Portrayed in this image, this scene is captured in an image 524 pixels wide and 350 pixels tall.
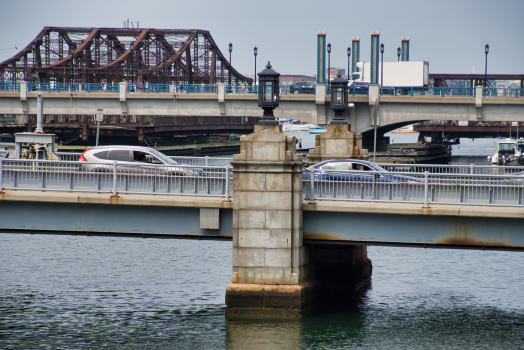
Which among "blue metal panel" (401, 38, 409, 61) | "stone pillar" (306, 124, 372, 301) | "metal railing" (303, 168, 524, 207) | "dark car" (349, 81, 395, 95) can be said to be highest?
"blue metal panel" (401, 38, 409, 61)

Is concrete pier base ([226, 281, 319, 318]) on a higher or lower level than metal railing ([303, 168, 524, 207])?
lower

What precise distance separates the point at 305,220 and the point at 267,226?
132 centimetres

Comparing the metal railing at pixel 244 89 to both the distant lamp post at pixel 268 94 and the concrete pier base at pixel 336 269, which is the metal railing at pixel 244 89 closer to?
the concrete pier base at pixel 336 269

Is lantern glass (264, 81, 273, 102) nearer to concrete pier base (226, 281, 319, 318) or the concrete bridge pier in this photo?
the concrete bridge pier

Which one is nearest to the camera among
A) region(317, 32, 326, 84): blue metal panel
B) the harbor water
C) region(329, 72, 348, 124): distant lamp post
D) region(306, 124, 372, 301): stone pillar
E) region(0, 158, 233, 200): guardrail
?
the harbor water

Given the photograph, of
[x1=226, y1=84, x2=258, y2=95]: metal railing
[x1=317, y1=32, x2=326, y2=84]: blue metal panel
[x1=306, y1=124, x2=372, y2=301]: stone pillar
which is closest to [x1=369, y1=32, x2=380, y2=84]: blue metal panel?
[x1=317, y1=32, x2=326, y2=84]: blue metal panel

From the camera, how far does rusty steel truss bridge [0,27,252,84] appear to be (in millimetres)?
120250

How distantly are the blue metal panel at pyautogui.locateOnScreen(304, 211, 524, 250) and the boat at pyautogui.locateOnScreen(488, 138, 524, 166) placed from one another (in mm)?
60693

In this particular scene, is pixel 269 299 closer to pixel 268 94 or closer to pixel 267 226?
pixel 267 226

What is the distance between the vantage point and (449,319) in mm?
20750

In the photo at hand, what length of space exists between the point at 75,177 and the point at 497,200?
38.1 ft

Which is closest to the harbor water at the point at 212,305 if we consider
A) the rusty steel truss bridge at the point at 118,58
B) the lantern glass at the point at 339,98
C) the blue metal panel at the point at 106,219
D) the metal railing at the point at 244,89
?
the blue metal panel at the point at 106,219

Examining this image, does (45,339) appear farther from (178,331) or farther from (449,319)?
(449,319)

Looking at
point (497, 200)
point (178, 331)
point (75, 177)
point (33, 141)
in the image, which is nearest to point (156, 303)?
point (178, 331)
